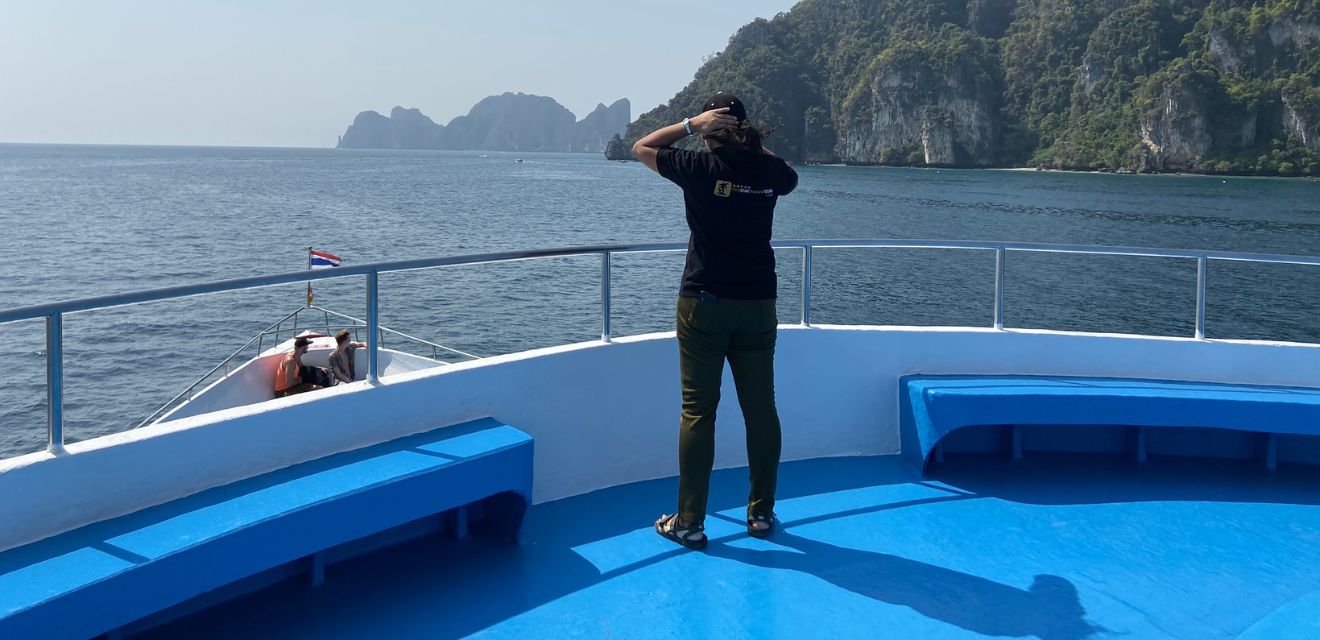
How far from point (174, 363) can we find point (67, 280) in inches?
563

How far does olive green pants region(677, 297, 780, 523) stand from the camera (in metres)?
3.87

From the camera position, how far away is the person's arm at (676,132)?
3.68 meters

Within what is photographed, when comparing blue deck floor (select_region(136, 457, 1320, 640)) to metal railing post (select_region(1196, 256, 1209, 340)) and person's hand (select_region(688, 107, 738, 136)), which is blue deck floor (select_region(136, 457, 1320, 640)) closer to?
metal railing post (select_region(1196, 256, 1209, 340))

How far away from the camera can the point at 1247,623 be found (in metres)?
3.50

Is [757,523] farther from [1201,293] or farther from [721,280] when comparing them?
[1201,293]

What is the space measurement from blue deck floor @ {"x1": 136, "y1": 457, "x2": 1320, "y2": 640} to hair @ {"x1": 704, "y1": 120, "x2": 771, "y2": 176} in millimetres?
1462

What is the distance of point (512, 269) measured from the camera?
2938 centimetres

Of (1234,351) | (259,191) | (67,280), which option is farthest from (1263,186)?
(1234,351)

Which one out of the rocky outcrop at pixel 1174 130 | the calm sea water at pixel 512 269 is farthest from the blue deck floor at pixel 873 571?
the rocky outcrop at pixel 1174 130

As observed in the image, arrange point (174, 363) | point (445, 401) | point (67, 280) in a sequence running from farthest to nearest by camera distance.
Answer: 1. point (67, 280)
2. point (174, 363)
3. point (445, 401)

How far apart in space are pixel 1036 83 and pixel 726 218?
5927 inches

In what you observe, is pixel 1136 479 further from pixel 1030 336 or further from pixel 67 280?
pixel 67 280

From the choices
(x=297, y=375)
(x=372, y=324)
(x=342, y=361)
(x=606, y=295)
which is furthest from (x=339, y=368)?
(x=372, y=324)

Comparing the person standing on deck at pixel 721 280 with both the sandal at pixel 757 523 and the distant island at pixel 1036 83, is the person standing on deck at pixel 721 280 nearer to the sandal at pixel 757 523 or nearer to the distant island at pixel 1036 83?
the sandal at pixel 757 523
